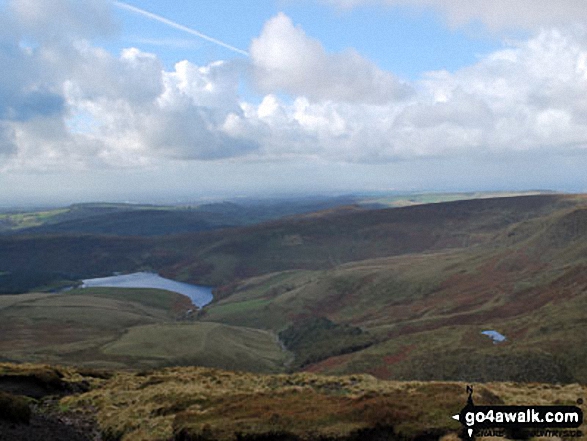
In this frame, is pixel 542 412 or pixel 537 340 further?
pixel 537 340

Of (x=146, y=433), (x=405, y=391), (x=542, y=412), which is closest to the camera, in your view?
(x=542, y=412)

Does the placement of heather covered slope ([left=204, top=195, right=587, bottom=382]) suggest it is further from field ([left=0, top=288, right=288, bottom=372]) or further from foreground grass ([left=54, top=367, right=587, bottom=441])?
foreground grass ([left=54, top=367, right=587, bottom=441])

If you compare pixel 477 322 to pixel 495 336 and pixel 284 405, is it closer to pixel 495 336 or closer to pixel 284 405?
pixel 495 336

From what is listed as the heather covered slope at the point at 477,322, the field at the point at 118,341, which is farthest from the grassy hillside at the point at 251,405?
the field at the point at 118,341

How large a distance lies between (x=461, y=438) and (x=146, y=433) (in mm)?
18930

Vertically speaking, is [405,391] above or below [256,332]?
above

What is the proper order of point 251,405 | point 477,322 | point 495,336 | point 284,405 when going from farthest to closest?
1. point 477,322
2. point 495,336
3. point 251,405
4. point 284,405

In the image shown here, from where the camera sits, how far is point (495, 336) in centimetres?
10531

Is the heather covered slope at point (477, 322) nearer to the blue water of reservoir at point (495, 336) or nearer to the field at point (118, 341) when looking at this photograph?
the blue water of reservoir at point (495, 336)

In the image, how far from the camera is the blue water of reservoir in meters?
102

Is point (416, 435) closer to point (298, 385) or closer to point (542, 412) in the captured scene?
point (542, 412)

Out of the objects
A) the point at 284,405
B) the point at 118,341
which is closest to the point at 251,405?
the point at 284,405

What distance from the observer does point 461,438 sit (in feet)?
78.8

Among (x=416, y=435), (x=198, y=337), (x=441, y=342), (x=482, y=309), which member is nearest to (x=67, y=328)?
(x=198, y=337)
